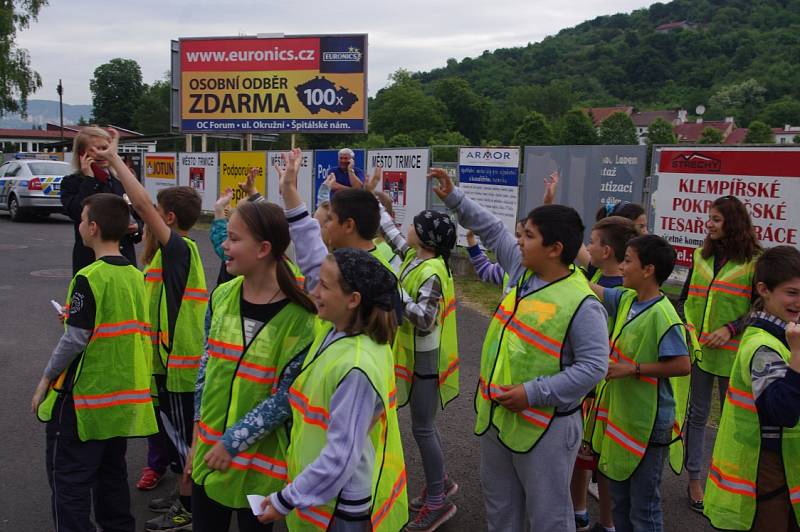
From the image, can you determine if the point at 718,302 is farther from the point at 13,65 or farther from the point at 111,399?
the point at 13,65

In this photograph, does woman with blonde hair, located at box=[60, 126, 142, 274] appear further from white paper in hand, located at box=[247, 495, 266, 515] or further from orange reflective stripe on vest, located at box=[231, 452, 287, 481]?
white paper in hand, located at box=[247, 495, 266, 515]

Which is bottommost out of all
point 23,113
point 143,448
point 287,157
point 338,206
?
point 143,448

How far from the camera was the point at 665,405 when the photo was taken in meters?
3.56

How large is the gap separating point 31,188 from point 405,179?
507 inches

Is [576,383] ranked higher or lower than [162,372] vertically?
higher

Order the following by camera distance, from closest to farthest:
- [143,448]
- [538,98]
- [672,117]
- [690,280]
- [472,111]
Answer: [690,280] → [143,448] → [472,111] → [538,98] → [672,117]

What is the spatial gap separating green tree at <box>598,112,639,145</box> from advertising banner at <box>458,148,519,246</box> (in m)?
75.7

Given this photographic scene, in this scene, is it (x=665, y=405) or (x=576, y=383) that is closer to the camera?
(x=576, y=383)

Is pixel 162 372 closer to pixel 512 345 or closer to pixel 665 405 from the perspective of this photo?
pixel 512 345

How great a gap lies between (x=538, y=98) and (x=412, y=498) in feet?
374

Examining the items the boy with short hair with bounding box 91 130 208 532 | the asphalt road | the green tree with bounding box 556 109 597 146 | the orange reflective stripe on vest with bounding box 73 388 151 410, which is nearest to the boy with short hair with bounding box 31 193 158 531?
the orange reflective stripe on vest with bounding box 73 388 151 410

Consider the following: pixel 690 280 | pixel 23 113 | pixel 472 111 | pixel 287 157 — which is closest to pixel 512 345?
pixel 287 157

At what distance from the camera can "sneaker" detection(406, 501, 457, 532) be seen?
416 cm

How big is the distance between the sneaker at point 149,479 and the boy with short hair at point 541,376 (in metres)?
2.63
